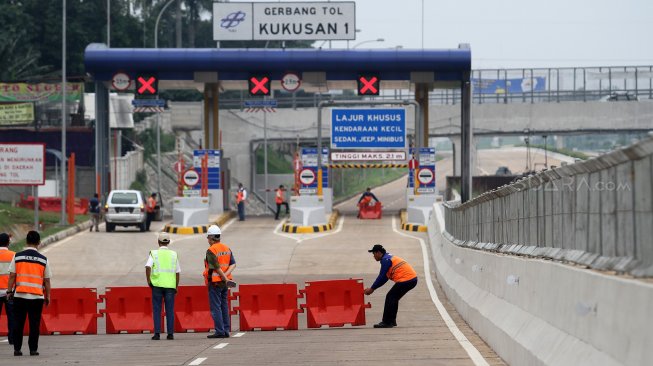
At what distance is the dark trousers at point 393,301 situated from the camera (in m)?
20.4

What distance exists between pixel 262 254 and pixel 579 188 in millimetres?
27962

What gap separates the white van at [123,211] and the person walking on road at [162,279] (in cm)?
2745

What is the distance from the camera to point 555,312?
1145 centimetres

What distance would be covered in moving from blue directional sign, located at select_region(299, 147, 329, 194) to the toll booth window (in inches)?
252

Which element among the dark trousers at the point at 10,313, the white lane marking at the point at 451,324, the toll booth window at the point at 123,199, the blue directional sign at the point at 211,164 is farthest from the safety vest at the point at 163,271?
the blue directional sign at the point at 211,164

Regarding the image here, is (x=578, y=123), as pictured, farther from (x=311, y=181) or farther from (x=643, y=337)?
(x=643, y=337)

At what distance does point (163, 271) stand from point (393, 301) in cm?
357

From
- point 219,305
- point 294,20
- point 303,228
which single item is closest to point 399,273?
point 219,305

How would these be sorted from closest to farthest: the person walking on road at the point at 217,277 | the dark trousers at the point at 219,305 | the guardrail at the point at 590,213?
the guardrail at the point at 590,213
the person walking on road at the point at 217,277
the dark trousers at the point at 219,305

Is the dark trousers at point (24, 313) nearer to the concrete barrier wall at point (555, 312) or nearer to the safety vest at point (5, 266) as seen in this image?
the safety vest at point (5, 266)

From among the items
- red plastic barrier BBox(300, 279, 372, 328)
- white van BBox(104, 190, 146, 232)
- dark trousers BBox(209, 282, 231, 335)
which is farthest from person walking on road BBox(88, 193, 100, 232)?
dark trousers BBox(209, 282, 231, 335)

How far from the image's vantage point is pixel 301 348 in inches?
657

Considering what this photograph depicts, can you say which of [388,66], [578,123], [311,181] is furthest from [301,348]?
[578,123]

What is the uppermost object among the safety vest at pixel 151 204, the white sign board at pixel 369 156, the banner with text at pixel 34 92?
the banner with text at pixel 34 92
